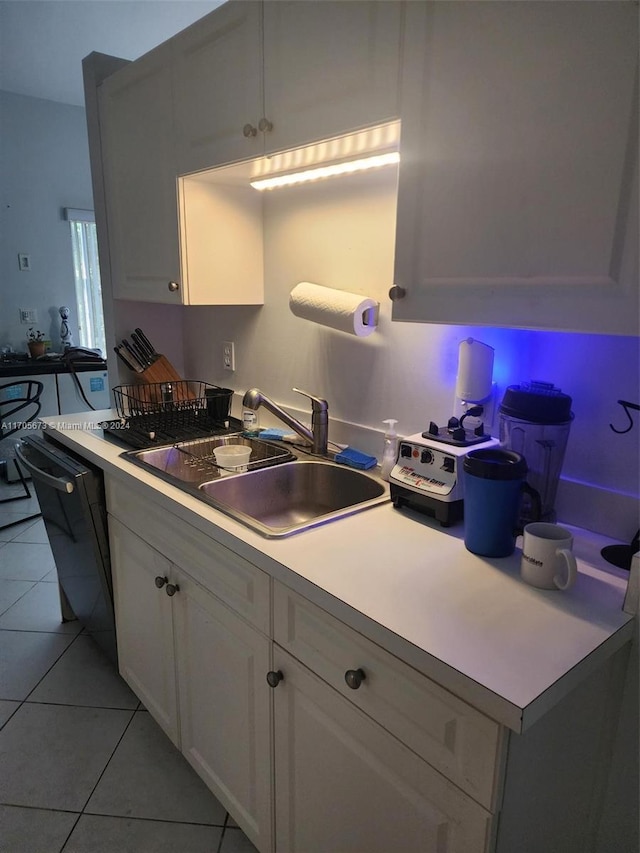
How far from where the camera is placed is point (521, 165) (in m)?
0.89

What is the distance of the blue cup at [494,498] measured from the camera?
3.31 feet

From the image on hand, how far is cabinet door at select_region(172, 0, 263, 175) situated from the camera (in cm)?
134

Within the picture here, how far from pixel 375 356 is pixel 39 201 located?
12.1 ft

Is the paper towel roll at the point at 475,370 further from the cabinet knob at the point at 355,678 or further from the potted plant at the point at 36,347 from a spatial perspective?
the potted plant at the point at 36,347

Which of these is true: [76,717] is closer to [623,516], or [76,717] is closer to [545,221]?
[623,516]

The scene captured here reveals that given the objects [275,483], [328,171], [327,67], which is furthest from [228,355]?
→ [327,67]

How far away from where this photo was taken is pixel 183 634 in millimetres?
1431

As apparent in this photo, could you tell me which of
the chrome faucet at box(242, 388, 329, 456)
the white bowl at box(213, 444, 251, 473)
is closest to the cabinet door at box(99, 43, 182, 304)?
the chrome faucet at box(242, 388, 329, 456)

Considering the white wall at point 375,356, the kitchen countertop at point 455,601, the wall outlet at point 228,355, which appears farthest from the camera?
the wall outlet at point 228,355

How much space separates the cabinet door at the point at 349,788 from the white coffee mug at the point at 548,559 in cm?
36

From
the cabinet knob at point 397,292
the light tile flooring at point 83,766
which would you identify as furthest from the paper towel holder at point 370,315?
the light tile flooring at point 83,766

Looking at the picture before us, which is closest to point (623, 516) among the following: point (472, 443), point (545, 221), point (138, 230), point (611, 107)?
point (472, 443)

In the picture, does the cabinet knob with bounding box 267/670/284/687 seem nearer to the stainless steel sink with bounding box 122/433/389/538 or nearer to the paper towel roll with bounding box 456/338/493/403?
the stainless steel sink with bounding box 122/433/389/538

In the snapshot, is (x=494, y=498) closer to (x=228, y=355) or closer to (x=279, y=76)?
(x=279, y=76)
